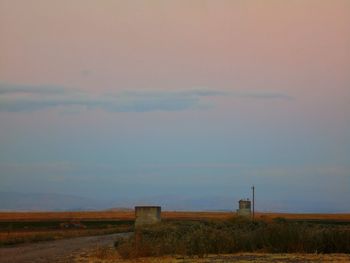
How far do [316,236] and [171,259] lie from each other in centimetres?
Answer: 808

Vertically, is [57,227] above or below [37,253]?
above

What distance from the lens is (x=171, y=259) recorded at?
25562 millimetres

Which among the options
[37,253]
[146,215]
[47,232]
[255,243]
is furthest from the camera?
[47,232]

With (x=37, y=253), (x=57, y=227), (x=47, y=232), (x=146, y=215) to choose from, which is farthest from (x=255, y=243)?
Result: (x=57, y=227)

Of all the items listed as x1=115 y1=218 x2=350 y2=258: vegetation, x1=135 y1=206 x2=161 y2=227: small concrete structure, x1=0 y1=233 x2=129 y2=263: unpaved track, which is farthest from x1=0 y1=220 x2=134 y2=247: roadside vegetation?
x1=115 y1=218 x2=350 y2=258: vegetation

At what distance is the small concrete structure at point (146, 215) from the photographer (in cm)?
5209

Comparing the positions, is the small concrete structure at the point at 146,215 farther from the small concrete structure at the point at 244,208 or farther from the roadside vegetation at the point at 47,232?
the small concrete structure at the point at 244,208

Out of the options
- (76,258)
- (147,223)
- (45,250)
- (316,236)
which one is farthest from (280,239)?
(147,223)

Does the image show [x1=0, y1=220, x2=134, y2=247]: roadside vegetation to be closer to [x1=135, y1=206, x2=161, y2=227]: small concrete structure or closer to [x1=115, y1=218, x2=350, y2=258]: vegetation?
[x1=135, y1=206, x2=161, y2=227]: small concrete structure

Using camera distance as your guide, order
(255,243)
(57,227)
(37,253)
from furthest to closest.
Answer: (57,227), (37,253), (255,243)

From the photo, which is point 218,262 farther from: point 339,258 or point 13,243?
point 13,243

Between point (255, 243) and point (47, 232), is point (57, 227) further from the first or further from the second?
point (255, 243)

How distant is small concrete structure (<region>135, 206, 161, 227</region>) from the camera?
52.1 metres

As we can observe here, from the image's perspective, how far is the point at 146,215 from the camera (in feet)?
172
